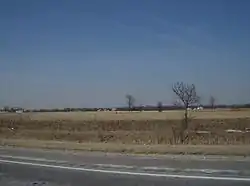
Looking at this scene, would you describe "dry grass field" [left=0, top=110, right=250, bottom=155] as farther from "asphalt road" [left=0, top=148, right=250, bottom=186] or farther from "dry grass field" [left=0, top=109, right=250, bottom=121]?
"dry grass field" [left=0, top=109, right=250, bottom=121]

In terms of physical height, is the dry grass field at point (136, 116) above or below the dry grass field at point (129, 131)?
above

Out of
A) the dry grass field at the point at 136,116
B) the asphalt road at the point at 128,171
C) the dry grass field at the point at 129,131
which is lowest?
the dry grass field at the point at 129,131

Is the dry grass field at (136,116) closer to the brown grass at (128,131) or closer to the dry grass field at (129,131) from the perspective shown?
the brown grass at (128,131)

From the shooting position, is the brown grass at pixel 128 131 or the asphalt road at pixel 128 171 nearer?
the asphalt road at pixel 128 171

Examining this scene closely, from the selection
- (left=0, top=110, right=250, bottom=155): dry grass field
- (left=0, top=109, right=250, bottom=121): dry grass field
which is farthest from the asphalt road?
(left=0, top=109, right=250, bottom=121): dry grass field

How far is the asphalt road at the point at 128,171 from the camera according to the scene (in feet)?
29.7

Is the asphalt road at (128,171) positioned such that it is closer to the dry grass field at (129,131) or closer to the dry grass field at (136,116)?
the dry grass field at (129,131)

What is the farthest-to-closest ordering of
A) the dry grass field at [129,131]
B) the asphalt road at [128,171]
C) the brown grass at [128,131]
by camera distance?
1. the brown grass at [128,131]
2. the dry grass field at [129,131]
3. the asphalt road at [128,171]

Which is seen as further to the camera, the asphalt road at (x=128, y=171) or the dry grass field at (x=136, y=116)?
the dry grass field at (x=136, y=116)

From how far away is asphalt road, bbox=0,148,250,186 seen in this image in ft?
29.7

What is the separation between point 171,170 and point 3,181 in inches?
169

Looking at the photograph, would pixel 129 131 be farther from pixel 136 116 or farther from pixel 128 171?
pixel 136 116

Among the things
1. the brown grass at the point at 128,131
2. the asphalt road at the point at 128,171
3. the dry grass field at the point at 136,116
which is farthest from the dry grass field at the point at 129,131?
the dry grass field at the point at 136,116

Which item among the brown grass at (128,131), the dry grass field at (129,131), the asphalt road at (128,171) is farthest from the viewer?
the brown grass at (128,131)
